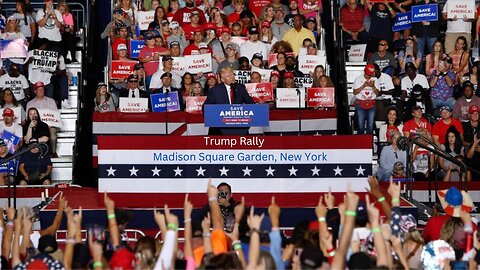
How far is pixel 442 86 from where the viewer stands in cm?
2586

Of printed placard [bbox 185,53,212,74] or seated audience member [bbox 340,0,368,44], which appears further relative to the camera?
seated audience member [bbox 340,0,368,44]

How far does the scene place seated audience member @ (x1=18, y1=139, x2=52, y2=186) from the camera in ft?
77.0

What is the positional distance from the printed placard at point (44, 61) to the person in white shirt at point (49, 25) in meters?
0.70

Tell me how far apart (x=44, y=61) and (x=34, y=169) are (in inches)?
117

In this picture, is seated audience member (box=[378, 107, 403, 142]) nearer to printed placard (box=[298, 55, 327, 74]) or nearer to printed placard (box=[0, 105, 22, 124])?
printed placard (box=[298, 55, 327, 74])

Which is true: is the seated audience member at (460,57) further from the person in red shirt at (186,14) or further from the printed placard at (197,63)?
the person in red shirt at (186,14)

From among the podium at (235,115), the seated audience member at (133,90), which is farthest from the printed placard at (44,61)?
the podium at (235,115)

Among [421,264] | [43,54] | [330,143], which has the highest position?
[43,54]

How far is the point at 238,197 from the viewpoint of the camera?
20.5 metres

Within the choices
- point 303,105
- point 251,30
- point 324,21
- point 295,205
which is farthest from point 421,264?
point 324,21

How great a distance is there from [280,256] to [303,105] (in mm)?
12016

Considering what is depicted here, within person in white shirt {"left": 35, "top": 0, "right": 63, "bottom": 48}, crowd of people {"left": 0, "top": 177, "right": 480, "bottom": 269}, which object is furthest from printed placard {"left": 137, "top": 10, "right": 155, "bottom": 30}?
crowd of people {"left": 0, "top": 177, "right": 480, "bottom": 269}

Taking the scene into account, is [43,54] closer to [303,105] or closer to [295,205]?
[303,105]

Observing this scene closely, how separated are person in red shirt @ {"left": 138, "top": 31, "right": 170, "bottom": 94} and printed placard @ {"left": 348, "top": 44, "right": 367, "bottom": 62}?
3844 millimetres
